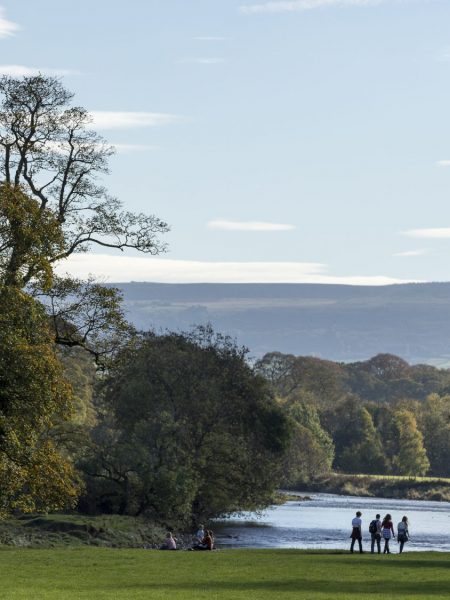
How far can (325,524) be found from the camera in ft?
310

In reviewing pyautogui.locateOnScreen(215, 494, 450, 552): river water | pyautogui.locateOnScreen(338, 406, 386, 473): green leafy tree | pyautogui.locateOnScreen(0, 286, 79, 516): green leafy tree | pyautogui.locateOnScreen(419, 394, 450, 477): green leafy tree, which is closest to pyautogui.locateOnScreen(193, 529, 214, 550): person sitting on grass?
pyautogui.locateOnScreen(215, 494, 450, 552): river water

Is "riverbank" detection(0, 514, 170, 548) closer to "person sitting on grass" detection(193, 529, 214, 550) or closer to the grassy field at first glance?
the grassy field

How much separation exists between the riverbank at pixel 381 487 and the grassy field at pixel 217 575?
3423 inches

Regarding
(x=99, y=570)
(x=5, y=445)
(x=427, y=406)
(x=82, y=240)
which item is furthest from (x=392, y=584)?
(x=427, y=406)

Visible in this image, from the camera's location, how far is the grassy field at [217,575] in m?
40.0

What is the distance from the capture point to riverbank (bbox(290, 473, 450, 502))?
147250 millimetres

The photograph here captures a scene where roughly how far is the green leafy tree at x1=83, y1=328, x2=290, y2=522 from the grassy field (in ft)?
63.2

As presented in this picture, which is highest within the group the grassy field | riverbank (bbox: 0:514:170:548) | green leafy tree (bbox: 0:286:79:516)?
green leafy tree (bbox: 0:286:79:516)

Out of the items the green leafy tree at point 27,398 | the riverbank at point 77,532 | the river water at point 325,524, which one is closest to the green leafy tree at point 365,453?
the river water at point 325,524

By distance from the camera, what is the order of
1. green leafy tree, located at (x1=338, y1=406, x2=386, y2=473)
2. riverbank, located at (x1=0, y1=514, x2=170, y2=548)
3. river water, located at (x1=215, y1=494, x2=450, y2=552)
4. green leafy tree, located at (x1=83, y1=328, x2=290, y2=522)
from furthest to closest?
green leafy tree, located at (x1=338, y1=406, x2=386, y2=473) < green leafy tree, located at (x1=83, y1=328, x2=290, y2=522) < river water, located at (x1=215, y1=494, x2=450, y2=552) < riverbank, located at (x1=0, y1=514, x2=170, y2=548)

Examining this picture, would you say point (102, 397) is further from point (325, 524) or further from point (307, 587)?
point (307, 587)

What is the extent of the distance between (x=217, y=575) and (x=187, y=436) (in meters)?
40.4

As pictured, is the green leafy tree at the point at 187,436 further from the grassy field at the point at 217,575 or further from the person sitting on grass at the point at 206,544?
the grassy field at the point at 217,575

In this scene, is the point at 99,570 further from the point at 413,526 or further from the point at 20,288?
the point at 413,526
